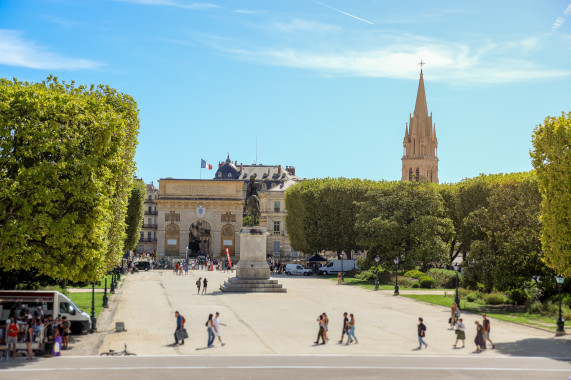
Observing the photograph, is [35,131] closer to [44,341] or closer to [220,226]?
[44,341]

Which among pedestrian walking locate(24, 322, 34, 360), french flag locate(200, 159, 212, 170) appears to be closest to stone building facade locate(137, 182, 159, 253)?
french flag locate(200, 159, 212, 170)

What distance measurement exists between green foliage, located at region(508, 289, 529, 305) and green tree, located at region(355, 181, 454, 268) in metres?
18.1

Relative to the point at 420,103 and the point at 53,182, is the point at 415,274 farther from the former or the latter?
the point at 420,103

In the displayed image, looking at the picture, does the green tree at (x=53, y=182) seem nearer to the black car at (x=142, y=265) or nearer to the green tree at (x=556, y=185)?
the green tree at (x=556, y=185)

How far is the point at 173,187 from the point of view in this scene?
103 metres

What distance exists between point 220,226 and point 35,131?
76965 millimetres

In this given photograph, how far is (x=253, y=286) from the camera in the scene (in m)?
52.1

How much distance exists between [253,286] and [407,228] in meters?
18.4

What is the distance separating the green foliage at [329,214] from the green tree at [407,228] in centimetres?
1001

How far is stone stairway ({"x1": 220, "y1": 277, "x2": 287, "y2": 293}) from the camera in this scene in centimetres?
5166

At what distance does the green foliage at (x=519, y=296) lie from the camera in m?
43.7

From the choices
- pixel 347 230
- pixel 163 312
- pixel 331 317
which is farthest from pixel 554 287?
pixel 347 230

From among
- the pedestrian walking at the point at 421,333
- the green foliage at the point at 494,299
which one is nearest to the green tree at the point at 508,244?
the green foliage at the point at 494,299

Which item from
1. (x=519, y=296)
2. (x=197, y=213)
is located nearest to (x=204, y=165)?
(x=197, y=213)
